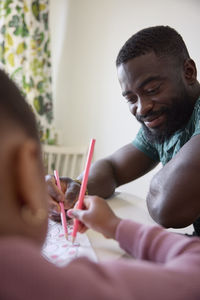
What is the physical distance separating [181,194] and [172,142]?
0.85 ft

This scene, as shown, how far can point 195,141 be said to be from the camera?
2.43ft

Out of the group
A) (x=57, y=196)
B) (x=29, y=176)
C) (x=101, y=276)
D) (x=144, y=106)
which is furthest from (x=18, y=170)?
(x=144, y=106)

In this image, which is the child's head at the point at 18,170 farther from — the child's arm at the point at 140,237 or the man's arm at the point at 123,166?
the man's arm at the point at 123,166

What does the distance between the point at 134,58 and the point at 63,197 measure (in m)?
0.45

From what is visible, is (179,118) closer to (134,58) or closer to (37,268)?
(134,58)

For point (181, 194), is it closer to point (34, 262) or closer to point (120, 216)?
point (120, 216)

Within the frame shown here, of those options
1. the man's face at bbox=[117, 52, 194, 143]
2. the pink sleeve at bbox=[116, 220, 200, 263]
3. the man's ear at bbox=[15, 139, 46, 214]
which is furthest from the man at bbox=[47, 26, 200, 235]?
the man's ear at bbox=[15, 139, 46, 214]

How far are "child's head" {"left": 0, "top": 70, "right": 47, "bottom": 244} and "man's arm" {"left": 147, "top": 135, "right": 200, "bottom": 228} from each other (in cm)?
43

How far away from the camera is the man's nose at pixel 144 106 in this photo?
88 centimetres

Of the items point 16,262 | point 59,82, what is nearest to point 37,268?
point 16,262

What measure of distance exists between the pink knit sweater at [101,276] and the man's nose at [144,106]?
1.66 ft

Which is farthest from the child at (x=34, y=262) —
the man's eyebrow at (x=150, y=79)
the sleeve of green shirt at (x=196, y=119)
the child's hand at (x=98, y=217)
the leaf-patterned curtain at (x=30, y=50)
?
the leaf-patterned curtain at (x=30, y=50)

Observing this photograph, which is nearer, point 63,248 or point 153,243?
point 153,243

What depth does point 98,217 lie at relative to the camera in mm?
542
